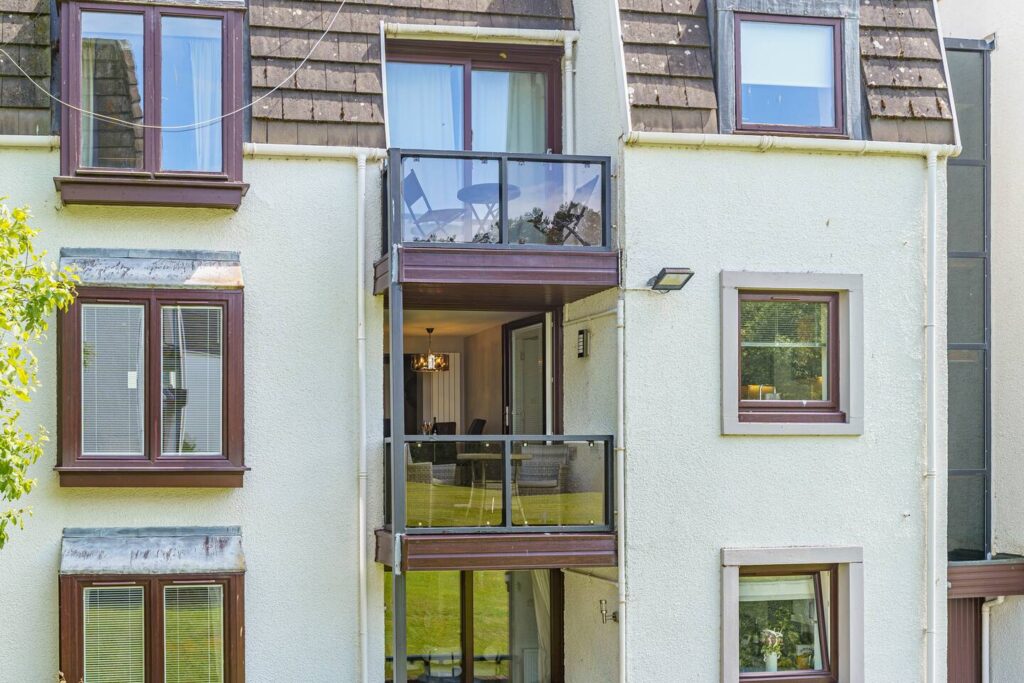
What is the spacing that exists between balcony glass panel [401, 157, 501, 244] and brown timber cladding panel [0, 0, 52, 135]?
3169 millimetres

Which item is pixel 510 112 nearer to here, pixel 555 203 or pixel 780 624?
pixel 555 203

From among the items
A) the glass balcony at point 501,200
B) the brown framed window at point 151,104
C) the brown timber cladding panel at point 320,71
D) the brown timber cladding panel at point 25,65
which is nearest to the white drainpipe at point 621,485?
the glass balcony at point 501,200

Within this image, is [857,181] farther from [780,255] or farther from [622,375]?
[622,375]

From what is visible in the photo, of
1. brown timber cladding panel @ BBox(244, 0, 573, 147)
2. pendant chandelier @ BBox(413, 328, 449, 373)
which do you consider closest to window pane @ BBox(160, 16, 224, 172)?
brown timber cladding panel @ BBox(244, 0, 573, 147)

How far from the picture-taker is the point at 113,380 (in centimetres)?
1139

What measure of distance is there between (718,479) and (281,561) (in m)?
3.86

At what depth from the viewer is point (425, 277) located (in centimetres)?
1130

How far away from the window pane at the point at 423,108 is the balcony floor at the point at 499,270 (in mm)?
1576

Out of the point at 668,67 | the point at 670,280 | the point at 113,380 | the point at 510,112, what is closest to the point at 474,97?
the point at 510,112

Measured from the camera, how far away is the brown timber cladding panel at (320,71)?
11.9 metres

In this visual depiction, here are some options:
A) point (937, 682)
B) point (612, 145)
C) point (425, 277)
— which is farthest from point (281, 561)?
point (937, 682)

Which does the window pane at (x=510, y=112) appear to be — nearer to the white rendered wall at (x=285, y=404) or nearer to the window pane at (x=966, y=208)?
the white rendered wall at (x=285, y=404)

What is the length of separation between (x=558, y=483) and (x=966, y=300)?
5.01 meters

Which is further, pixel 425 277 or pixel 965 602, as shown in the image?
pixel 965 602
